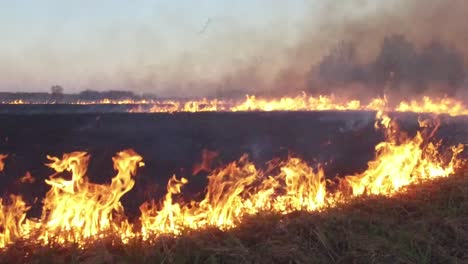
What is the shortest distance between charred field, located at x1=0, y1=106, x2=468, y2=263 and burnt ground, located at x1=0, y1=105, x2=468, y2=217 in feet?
0.11


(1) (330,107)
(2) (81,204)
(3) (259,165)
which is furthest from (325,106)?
(2) (81,204)

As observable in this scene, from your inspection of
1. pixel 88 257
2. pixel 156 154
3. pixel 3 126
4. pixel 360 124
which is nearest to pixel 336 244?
pixel 88 257

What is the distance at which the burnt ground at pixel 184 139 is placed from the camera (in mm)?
12180

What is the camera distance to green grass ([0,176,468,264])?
5.19 m

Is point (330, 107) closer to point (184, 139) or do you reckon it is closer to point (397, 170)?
point (184, 139)

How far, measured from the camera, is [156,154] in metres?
13.0

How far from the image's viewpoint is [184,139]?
533 inches

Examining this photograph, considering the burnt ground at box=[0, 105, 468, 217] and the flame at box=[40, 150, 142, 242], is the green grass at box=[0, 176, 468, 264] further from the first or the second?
the burnt ground at box=[0, 105, 468, 217]

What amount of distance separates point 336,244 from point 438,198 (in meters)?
2.45

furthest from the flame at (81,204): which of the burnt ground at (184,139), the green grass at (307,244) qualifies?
the burnt ground at (184,139)

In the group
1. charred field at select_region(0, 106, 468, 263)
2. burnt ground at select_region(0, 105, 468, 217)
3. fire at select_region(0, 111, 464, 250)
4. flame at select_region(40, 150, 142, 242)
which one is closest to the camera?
charred field at select_region(0, 106, 468, 263)

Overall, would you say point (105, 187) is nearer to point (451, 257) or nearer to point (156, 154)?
point (451, 257)

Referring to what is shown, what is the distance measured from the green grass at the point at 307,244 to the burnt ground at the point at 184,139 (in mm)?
5568

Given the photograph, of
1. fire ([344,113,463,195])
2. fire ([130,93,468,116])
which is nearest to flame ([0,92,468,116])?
fire ([130,93,468,116])
